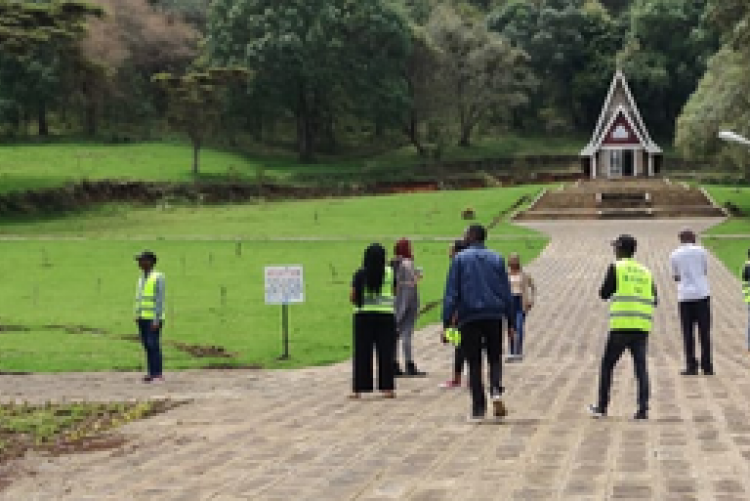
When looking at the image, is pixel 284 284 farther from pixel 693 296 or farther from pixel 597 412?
pixel 597 412

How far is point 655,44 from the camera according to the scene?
7725 cm

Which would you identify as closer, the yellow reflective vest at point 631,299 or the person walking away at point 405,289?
the yellow reflective vest at point 631,299

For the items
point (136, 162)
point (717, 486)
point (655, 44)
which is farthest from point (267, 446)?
point (655, 44)

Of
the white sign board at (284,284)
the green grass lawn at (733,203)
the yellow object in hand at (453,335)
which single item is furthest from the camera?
the green grass lawn at (733,203)

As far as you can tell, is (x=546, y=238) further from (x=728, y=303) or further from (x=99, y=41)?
(x=99, y=41)

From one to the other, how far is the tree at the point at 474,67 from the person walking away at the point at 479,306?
61805 mm

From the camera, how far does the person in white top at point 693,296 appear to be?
12492mm

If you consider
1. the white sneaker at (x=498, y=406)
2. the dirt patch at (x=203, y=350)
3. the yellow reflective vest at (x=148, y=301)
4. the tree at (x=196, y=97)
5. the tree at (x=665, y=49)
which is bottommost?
the dirt patch at (x=203, y=350)

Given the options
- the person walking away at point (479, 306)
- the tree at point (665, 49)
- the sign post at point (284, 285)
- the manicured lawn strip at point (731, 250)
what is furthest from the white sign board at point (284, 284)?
the tree at point (665, 49)

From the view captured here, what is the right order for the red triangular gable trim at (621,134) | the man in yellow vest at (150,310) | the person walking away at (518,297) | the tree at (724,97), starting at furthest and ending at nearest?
1. the red triangular gable trim at (621,134)
2. the tree at (724,97)
3. the person walking away at (518,297)
4. the man in yellow vest at (150,310)

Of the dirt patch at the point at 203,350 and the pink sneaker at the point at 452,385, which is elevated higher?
the pink sneaker at the point at 452,385

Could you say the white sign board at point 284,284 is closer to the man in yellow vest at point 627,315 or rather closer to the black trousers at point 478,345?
the black trousers at point 478,345

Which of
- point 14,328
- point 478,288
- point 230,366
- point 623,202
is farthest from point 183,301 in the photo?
point 623,202

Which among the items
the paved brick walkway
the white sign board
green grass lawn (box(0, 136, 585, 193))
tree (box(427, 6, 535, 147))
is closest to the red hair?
the paved brick walkway
